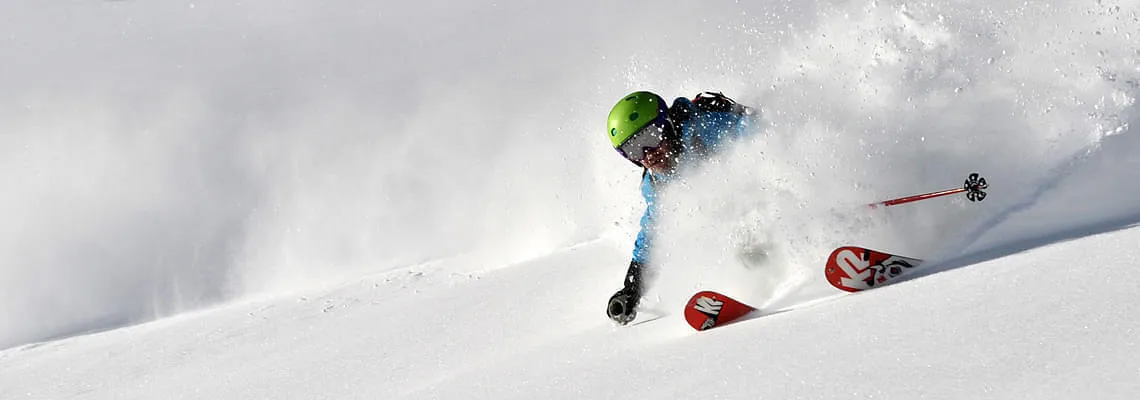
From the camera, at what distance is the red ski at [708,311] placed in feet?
14.4

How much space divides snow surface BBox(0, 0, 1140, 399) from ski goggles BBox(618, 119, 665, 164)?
0.93 ft

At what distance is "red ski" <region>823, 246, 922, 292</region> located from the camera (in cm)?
424

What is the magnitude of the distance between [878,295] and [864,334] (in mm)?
632

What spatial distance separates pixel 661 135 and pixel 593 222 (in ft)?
7.57

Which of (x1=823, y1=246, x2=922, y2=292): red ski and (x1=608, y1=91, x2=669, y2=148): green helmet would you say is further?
(x1=608, y1=91, x2=669, y2=148): green helmet

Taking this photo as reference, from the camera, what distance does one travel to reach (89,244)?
1057 cm

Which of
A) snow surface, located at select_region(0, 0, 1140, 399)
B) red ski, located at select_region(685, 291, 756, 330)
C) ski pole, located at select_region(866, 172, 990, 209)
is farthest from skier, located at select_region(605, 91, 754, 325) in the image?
ski pole, located at select_region(866, 172, 990, 209)

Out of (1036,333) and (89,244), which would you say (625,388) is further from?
(89,244)

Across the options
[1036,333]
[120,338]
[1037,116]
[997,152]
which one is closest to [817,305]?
[1036,333]

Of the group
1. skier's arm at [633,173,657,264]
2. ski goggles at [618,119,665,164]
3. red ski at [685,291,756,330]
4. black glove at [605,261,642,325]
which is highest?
ski goggles at [618,119,665,164]

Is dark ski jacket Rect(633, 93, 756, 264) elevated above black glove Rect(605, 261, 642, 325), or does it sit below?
above

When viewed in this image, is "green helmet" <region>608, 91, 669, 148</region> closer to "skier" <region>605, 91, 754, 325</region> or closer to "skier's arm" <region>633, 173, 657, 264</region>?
"skier" <region>605, 91, 754, 325</region>

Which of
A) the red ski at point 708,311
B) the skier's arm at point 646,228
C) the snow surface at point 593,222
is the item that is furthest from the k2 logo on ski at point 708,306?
the skier's arm at point 646,228

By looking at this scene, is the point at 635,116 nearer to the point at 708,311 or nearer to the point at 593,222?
the point at 708,311
